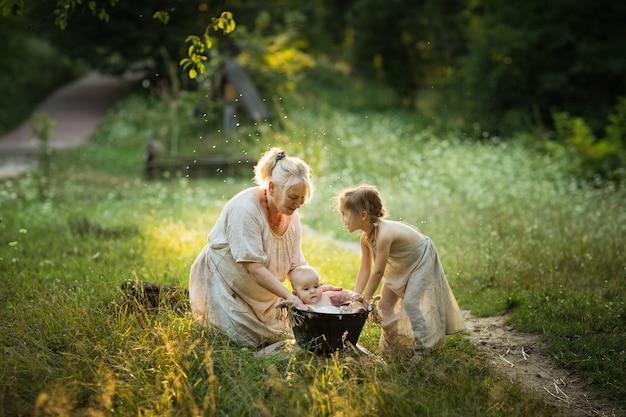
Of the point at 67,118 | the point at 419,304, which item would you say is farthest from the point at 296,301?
the point at 67,118

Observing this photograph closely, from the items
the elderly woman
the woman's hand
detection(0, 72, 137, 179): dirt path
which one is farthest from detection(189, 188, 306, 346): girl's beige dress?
detection(0, 72, 137, 179): dirt path

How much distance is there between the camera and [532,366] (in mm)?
4758

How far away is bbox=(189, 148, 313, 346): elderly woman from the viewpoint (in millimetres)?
4434

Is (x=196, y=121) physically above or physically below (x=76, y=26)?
below

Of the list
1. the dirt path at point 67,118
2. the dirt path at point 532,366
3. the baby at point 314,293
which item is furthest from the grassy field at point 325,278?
the dirt path at point 67,118

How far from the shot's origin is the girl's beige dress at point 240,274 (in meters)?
4.49

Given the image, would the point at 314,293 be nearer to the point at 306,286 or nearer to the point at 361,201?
the point at 306,286

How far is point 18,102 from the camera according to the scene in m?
24.4

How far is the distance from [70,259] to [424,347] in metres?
4.18

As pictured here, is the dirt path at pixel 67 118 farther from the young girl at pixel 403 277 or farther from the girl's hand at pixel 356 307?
the girl's hand at pixel 356 307

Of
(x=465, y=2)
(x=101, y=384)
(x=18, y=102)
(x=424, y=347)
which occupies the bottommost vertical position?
(x=424, y=347)

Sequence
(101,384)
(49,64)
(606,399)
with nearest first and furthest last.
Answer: (101,384) → (606,399) → (49,64)

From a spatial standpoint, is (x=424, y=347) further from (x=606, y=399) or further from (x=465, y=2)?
(x=465, y=2)

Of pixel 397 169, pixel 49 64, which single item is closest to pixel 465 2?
pixel 397 169
